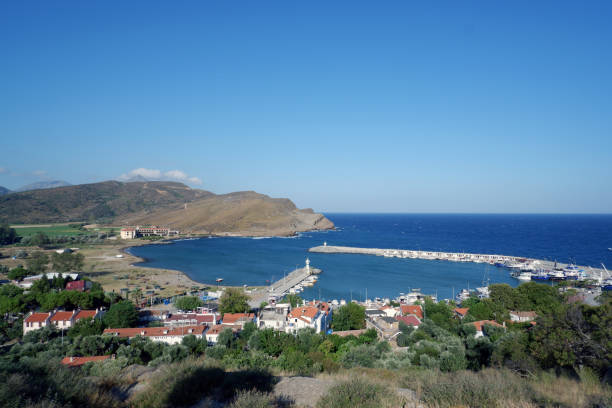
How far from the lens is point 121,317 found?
19.8m

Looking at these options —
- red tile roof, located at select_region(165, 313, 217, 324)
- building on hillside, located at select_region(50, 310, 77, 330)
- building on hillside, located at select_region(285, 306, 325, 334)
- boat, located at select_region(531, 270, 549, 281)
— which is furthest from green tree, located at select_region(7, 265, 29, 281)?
boat, located at select_region(531, 270, 549, 281)

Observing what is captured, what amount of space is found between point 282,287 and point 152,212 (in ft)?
343

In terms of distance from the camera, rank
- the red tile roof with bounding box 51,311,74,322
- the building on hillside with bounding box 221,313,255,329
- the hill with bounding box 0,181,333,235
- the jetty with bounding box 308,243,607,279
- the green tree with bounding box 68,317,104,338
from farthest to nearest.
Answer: the hill with bounding box 0,181,333,235, the jetty with bounding box 308,243,607,279, the building on hillside with bounding box 221,313,255,329, the red tile roof with bounding box 51,311,74,322, the green tree with bounding box 68,317,104,338

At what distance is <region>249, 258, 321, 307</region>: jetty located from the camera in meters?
30.4

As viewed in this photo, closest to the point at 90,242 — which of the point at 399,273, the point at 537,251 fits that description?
the point at 399,273

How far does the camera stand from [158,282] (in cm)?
3628

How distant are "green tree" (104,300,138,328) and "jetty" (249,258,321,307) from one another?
9.94 m

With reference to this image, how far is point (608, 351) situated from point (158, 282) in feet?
121

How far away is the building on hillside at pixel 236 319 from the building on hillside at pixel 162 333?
2234 millimetres

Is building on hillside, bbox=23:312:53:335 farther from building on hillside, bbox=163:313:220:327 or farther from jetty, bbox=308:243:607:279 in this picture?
jetty, bbox=308:243:607:279

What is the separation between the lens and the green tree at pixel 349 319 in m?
20.8

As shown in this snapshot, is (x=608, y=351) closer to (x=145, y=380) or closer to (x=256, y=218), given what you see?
(x=145, y=380)

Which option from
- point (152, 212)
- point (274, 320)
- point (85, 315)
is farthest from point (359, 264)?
point (152, 212)

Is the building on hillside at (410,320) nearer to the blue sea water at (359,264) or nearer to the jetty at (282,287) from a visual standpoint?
the blue sea water at (359,264)
